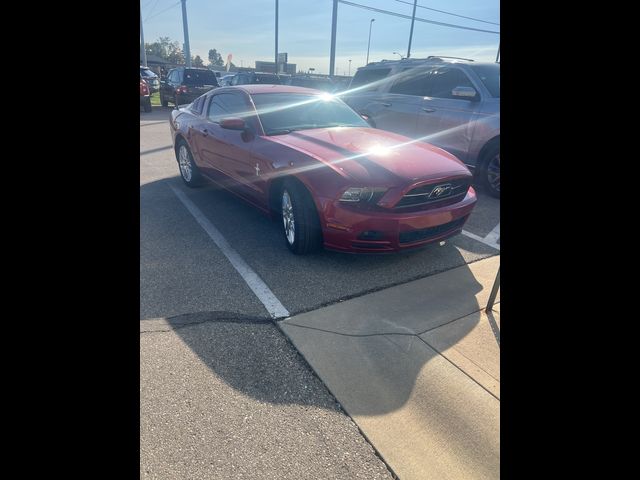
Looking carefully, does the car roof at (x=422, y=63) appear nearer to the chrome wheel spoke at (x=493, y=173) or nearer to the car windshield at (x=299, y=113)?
the chrome wheel spoke at (x=493, y=173)

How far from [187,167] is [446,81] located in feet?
14.5

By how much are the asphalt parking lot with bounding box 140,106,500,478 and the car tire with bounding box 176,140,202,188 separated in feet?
1.44

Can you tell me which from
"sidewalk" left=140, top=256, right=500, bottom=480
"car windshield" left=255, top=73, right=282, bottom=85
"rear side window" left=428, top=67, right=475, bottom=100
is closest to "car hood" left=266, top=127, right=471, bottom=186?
"sidewalk" left=140, top=256, right=500, bottom=480

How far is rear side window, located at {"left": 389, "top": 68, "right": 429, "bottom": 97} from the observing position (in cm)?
717

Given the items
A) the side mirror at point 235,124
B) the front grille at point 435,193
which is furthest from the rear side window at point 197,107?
the front grille at point 435,193

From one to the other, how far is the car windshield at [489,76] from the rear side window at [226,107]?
3733mm

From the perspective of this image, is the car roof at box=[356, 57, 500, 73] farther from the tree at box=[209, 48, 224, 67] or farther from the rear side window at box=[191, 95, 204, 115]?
the tree at box=[209, 48, 224, 67]

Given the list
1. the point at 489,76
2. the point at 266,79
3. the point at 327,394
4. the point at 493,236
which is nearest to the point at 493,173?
the point at 489,76

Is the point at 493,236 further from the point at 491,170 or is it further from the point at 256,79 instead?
the point at 256,79

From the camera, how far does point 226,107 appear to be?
5.33 meters

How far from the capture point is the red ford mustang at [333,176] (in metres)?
3.39

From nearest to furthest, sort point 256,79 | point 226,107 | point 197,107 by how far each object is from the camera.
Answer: point 226,107, point 197,107, point 256,79
